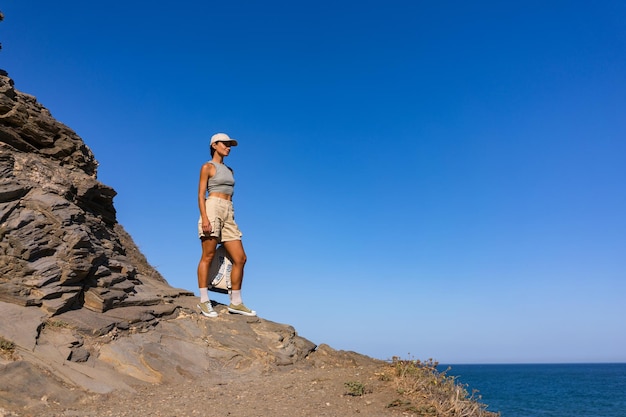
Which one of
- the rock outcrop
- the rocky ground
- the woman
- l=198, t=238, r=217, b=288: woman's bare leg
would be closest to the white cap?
the woman

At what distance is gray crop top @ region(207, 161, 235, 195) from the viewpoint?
1009cm

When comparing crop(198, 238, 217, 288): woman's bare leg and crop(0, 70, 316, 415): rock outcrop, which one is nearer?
crop(0, 70, 316, 415): rock outcrop

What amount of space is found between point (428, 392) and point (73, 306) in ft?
18.6

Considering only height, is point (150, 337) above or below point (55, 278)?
below

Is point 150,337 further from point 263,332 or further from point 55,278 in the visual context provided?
point 263,332

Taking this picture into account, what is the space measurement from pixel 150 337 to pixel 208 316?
1600 millimetres

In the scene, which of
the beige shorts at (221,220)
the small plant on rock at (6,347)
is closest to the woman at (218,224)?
the beige shorts at (221,220)

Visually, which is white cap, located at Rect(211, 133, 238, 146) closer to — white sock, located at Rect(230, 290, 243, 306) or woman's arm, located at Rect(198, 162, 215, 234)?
woman's arm, located at Rect(198, 162, 215, 234)

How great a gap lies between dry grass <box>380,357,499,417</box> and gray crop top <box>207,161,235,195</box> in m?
4.76

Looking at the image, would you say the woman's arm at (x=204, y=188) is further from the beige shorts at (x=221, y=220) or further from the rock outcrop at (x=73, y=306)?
the rock outcrop at (x=73, y=306)

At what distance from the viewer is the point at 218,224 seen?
32.2ft

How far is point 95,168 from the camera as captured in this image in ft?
39.5

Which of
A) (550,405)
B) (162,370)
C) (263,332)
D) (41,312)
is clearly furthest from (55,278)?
(550,405)

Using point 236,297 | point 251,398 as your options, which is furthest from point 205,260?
point 251,398
